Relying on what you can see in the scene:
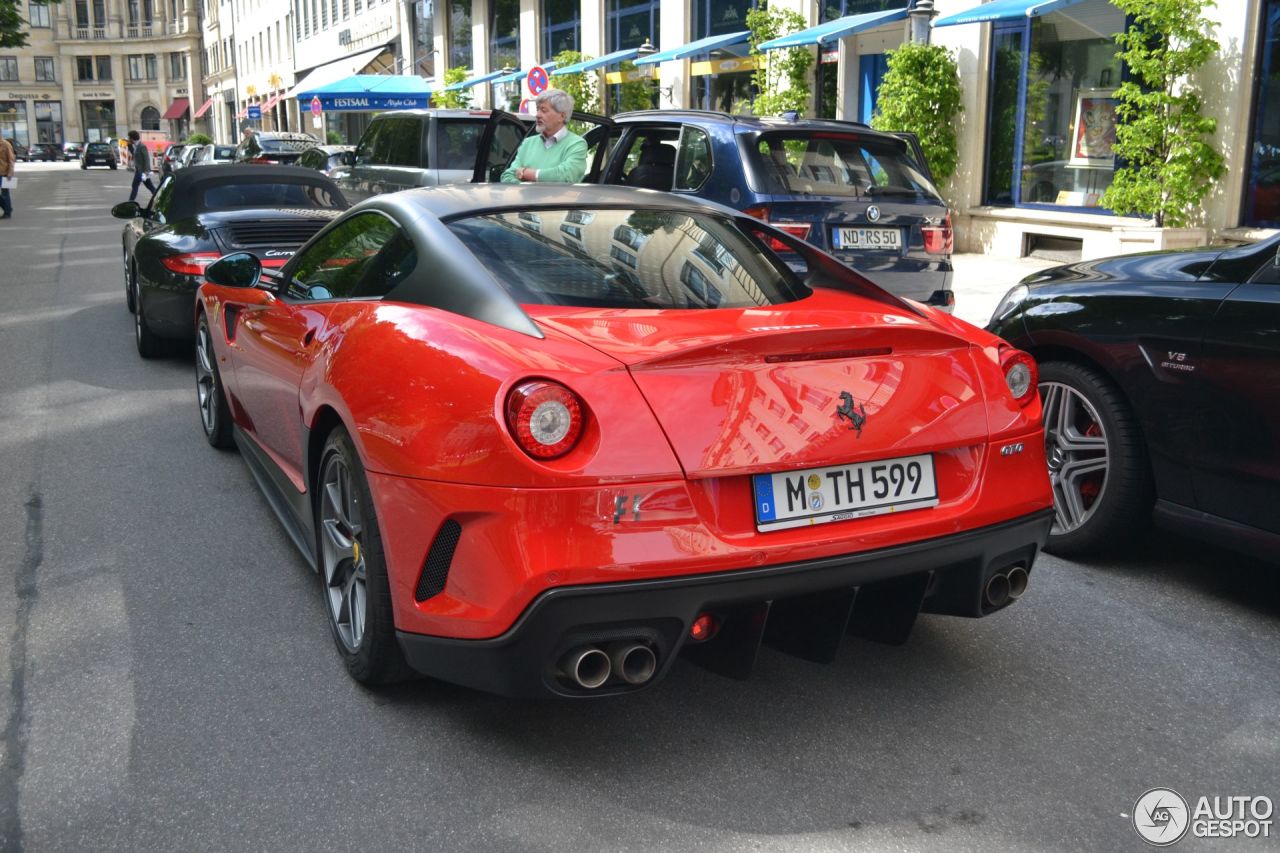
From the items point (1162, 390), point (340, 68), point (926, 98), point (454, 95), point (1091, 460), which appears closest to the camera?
point (1162, 390)

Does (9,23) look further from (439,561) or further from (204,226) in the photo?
(439,561)

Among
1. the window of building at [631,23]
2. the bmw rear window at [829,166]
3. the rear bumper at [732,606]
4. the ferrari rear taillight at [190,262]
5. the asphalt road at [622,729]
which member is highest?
the window of building at [631,23]

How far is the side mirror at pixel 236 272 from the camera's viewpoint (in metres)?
4.60

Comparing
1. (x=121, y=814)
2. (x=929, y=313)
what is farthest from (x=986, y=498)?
(x=121, y=814)

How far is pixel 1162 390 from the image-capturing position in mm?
4125

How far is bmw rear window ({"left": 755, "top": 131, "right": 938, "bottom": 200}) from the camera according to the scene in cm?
783

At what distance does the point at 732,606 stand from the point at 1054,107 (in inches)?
553

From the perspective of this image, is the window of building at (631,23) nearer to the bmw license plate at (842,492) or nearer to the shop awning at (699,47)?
the shop awning at (699,47)

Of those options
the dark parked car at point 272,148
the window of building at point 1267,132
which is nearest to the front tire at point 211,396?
the window of building at point 1267,132

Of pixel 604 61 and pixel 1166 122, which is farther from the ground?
pixel 604 61

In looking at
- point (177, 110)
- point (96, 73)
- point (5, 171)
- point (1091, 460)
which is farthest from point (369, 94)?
point (96, 73)

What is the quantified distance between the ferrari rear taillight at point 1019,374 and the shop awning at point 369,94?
82.6 ft

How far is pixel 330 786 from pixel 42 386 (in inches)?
236

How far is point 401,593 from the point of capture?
118 inches
